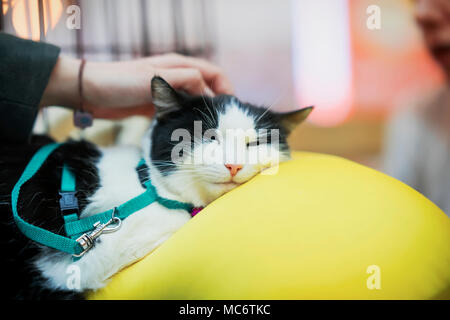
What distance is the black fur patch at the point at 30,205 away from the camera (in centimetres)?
63

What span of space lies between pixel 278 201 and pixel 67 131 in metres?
0.90

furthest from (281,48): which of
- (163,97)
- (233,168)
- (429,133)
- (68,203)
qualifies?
(68,203)

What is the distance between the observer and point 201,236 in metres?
0.58

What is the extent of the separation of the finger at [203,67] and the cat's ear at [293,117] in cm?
23

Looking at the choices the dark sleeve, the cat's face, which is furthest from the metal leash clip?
the dark sleeve

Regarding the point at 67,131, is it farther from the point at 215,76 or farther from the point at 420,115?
the point at 420,115

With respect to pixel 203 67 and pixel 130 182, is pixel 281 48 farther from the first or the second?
pixel 130 182

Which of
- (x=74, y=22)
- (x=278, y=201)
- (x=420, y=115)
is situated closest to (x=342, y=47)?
(x=420, y=115)

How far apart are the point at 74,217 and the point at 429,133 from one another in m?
1.52

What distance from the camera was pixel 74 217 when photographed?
668 millimetres

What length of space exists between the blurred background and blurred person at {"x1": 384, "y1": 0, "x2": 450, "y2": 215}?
0.74 feet

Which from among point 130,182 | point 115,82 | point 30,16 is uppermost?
point 30,16

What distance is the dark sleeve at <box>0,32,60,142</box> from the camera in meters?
0.74
